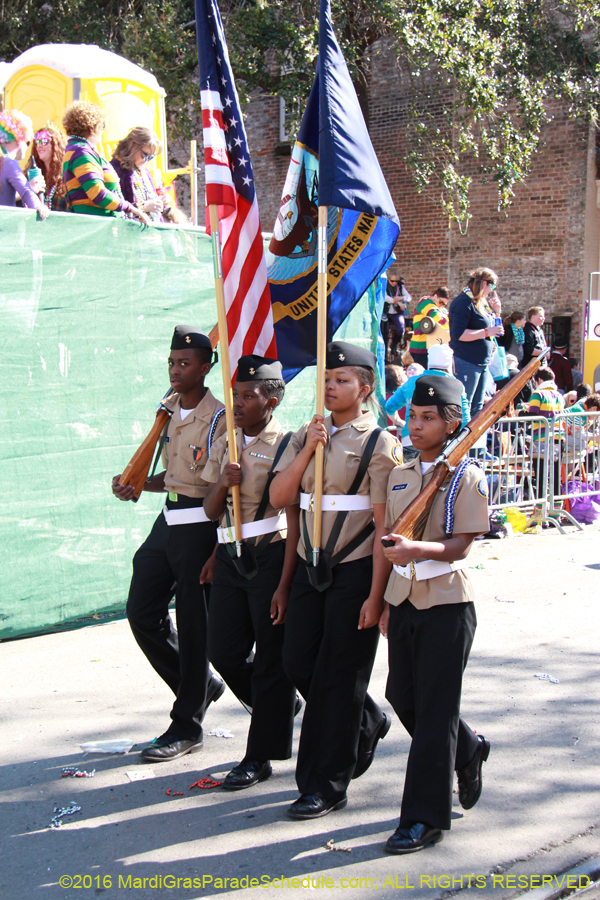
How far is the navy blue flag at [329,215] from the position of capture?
4.07m

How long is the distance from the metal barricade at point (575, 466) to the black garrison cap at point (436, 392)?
23.0ft

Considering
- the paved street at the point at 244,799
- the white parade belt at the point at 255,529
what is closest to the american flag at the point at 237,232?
the white parade belt at the point at 255,529

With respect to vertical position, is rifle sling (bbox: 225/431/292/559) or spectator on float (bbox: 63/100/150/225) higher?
spectator on float (bbox: 63/100/150/225)

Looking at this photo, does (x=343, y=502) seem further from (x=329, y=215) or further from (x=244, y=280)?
(x=329, y=215)

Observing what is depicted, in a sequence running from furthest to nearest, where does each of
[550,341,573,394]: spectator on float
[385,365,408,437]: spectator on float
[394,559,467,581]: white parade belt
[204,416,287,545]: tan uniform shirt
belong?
1. [550,341,573,394]: spectator on float
2. [385,365,408,437]: spectator on float
3. [204,416,287,545]: tan uniform shirt
4. [394,559,467,581]: white parade belt

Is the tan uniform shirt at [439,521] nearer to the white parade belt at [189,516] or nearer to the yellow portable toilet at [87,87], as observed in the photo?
the white parade belt at [189,516]

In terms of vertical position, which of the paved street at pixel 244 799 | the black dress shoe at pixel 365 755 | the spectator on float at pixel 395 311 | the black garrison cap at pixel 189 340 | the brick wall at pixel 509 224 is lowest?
the paved street at pixel 244 799

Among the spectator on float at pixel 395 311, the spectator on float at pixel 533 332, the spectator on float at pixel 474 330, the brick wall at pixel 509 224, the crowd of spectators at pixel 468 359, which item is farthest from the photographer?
the brick wall at pixel 509 224

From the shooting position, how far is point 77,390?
622cm

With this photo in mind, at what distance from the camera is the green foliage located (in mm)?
14938

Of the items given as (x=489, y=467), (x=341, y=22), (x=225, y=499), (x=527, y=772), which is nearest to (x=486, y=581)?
(x=489, y=467)

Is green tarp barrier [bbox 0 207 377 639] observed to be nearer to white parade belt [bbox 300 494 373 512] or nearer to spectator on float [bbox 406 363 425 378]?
white parade belt [bbox 300 494 373 512]

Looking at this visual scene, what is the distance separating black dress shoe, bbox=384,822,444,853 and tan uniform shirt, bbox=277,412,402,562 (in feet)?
3.55

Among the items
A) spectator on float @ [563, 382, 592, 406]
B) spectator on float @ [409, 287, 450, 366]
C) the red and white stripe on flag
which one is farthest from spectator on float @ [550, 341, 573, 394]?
the red and white stripe on flag
